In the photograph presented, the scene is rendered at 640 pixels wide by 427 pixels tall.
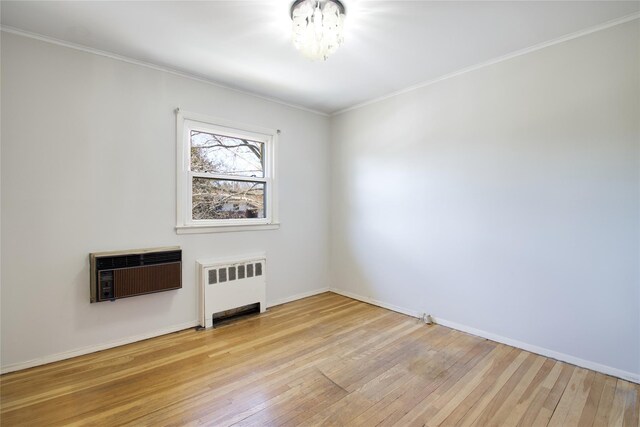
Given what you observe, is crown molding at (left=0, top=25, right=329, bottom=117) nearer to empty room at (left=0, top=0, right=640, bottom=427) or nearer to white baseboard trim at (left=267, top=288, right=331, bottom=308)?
empty room at (left=0, top=0, right=640, bottom=427)

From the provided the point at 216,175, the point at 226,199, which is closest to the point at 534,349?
the point at 226,199

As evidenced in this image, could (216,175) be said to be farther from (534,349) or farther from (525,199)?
(534,349)

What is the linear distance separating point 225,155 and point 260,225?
3.07 feet

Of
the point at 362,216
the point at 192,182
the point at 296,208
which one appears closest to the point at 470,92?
the point at 362,216

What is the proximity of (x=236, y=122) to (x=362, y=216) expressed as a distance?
79.1 inches

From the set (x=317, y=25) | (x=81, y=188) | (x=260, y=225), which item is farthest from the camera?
(x=260, y=225)

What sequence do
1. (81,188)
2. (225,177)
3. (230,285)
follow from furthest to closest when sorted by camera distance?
(225,177) < (230,285) < (81,188)

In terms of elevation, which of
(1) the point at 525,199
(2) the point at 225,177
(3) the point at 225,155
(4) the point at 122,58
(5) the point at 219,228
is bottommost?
(5) the point at 219,228

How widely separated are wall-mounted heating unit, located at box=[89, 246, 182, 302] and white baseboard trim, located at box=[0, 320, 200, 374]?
1.49 feet

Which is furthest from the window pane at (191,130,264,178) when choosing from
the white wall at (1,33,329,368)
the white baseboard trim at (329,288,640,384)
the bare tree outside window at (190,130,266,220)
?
the white baseboard trim at (329,288,640,384)

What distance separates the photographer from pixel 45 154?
2393mm

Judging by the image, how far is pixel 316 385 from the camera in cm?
212

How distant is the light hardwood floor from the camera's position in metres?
1.81

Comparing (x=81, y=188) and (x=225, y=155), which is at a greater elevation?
(x=225, y=155)
